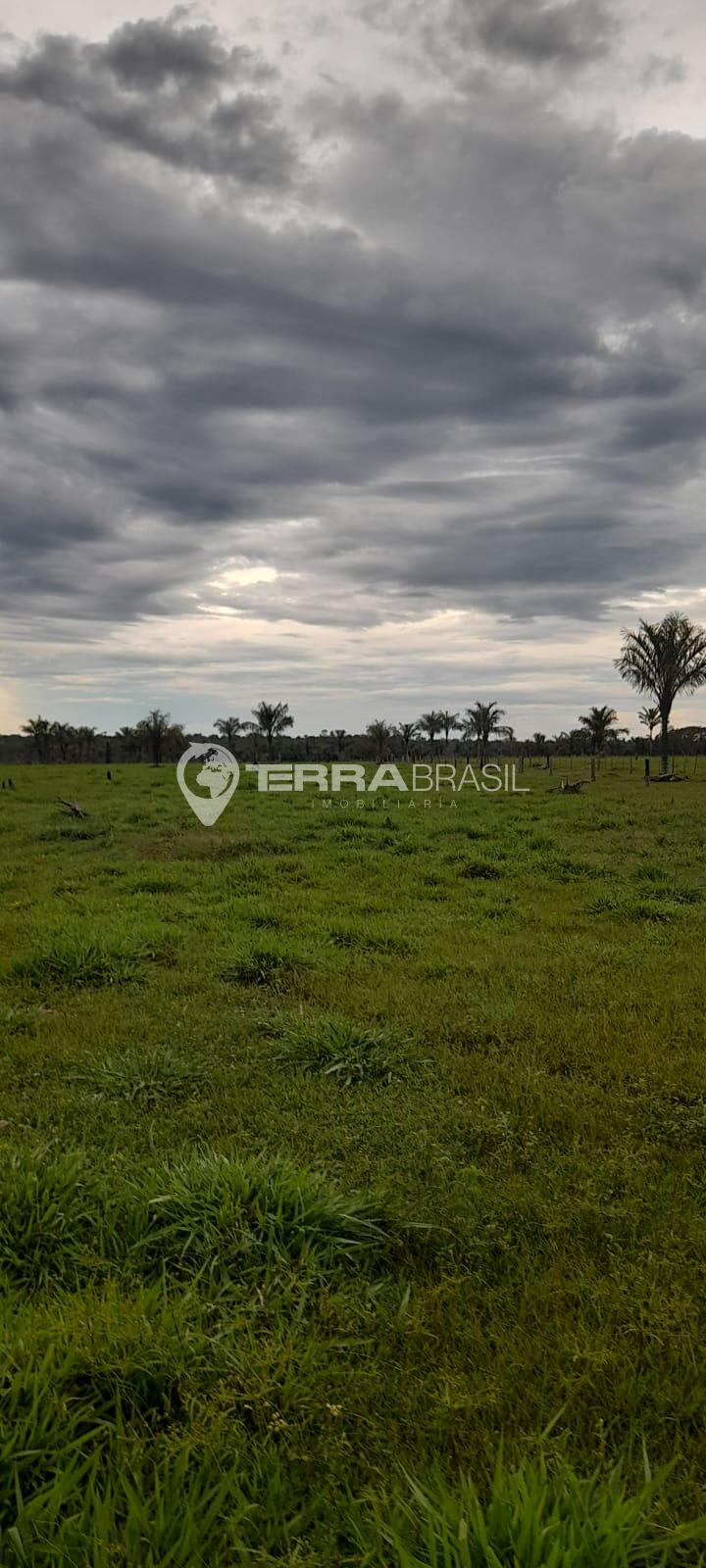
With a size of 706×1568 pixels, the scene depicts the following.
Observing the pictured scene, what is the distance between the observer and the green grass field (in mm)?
2686

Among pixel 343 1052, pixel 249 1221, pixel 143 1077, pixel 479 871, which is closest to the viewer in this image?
pixel 249 1221

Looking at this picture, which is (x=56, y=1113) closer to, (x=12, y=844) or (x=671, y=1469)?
(x=671, y=1469)

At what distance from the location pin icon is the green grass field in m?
15.4

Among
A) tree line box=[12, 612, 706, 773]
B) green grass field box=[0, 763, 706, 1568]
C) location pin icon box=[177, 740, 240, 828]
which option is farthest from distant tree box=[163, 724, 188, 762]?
green grass field box=[0, 763, 706, 1568]

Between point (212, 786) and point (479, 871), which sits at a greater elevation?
point (212, 786)

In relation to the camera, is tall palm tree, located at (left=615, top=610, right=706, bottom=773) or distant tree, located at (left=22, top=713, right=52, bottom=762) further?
distant tree, located at (left=22, top=713, right=52, bottom=762)

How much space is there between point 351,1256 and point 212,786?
32292mm

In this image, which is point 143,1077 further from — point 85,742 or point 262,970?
point 85,742

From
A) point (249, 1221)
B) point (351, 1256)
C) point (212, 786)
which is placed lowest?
point (351, 1256)

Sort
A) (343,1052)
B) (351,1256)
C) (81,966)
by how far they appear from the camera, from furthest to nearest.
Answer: (81,966) → (343,1052) → (351,1256)

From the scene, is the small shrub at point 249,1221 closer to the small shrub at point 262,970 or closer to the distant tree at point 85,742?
the small shrub at point 262,970

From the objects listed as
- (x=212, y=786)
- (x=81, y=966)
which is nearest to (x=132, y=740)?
(x=212, y=786)

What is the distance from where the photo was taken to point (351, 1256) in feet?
13.5

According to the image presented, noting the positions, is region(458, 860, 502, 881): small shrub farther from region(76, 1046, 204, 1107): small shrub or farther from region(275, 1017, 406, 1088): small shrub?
region(76, 1046, 204, 1107): small shrub
